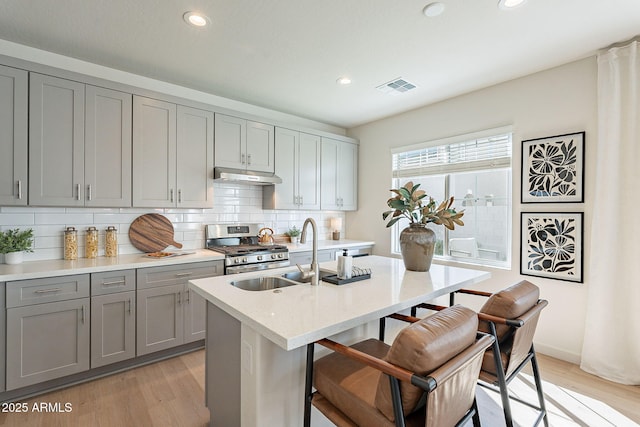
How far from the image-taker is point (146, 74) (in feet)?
9.89

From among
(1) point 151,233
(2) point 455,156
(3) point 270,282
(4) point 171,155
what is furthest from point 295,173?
(3) point 270,282

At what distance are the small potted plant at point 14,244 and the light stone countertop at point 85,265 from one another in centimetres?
6

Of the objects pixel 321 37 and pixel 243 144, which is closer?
pixel 321 37

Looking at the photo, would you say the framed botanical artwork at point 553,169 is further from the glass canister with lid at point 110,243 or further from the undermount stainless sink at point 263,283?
the glass canister with lid at point 110,243

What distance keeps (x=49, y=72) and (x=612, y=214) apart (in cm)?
464

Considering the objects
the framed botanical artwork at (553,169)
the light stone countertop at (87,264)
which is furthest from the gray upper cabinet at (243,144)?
the framed botanical artwork at (553,169)

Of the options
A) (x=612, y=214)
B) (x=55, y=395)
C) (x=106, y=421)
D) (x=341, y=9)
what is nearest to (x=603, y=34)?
(x=612, y=214)

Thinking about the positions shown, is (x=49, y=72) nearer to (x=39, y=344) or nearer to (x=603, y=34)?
(x=39, y=344)

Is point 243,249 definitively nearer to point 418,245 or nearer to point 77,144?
point 77,144

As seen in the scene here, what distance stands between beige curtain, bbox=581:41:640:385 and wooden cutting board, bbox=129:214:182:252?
3974mm

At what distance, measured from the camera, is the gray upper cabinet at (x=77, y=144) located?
2.38 meters

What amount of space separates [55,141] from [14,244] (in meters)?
0.87

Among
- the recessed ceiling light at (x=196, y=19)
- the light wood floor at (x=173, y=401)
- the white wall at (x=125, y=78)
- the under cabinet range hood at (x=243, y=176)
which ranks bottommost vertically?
the light wood floor at (x=173, y=401)

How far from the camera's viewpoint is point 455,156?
3.63 meters
